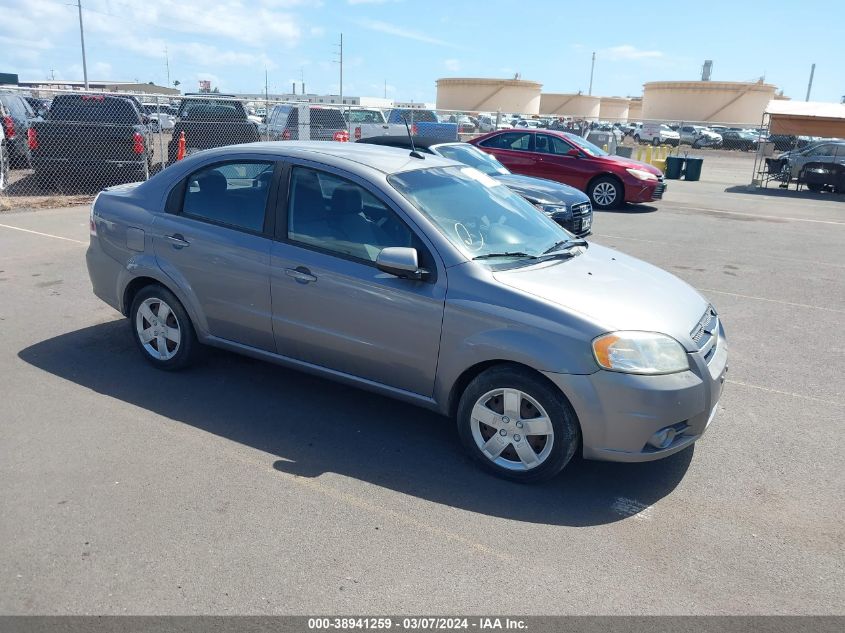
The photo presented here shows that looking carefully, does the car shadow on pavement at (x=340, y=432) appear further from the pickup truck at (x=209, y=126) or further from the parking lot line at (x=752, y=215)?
the parking lot line at (x=752, y=215)

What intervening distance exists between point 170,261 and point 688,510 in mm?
3667

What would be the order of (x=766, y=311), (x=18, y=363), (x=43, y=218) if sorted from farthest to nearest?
1. (x=43, y=218)
2. (x=766, y=311)
3. (x=18, y=363)

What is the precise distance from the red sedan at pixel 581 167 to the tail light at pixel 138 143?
24.1ft

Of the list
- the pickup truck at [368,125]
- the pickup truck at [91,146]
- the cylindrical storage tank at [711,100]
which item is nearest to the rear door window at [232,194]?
the pickup truck at [91,146]

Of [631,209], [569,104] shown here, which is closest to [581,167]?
[631,209]

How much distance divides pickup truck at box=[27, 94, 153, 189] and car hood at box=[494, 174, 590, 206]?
7.37 meters

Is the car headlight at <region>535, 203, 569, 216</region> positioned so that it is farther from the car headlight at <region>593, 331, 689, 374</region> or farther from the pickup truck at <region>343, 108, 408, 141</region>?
the pickup truck at <region>343, 108, 408, 141</region>

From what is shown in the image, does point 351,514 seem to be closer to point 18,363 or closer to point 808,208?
point 18,363

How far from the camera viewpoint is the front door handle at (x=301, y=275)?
421cm

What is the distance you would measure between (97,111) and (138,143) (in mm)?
1712

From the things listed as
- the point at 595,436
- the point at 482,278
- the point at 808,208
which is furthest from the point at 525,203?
the point at 808,208

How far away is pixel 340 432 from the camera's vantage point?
14.1ft

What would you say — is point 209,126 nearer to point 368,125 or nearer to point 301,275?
point 368,125

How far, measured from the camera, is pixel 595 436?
353cm
